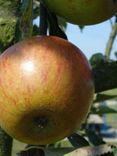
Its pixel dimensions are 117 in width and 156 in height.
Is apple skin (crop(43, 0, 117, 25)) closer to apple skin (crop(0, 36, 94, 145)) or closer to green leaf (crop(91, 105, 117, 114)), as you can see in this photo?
apple skin (crop(0, 36, 94, 145))

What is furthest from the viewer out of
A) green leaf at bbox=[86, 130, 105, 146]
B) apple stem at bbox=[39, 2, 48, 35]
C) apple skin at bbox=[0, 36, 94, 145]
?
green leaf at bbox=[86, 130, 105, 146]

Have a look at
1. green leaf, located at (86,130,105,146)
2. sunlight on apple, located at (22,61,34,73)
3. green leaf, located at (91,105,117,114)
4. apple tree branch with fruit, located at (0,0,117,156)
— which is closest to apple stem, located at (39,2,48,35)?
apple tree branch with fruit, located at (0,0,117,156)

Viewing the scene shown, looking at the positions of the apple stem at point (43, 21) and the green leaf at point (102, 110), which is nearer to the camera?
the apple stem at point (43, 21)

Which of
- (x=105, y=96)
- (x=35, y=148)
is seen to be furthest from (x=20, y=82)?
(x=105, y=96)

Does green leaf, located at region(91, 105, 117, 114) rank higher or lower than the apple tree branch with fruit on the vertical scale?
lower

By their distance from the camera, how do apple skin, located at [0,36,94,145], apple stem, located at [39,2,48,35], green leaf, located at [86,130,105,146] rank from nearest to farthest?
1. apple skin, located at [0,36,94,145]
2. apple stem, located at [39,2,48,35]
3. green leaf, located at [86,130,105,146]

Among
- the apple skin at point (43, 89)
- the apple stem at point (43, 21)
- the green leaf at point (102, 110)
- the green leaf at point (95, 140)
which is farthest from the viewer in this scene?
the green leaf at point (102, 110)

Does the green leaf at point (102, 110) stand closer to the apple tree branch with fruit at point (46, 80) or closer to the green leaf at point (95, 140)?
the green leaf at point (95, 140)

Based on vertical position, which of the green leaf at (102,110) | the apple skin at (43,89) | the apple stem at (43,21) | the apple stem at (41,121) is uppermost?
the apple stem at (43,21)

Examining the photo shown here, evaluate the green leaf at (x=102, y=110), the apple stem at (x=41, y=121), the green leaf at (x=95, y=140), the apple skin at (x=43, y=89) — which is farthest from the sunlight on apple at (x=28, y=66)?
the green leaf at (x=102, y=110)

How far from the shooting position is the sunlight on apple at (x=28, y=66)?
44.7 inches

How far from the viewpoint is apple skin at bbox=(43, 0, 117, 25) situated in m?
1.26

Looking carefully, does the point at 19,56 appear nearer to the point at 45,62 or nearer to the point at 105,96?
the point at 45,62

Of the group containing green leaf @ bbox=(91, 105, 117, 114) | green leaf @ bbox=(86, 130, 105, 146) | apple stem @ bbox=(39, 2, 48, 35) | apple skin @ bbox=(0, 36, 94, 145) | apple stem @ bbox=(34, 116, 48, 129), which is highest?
apple stem @ bbox=(39, 2, 48, 35)
